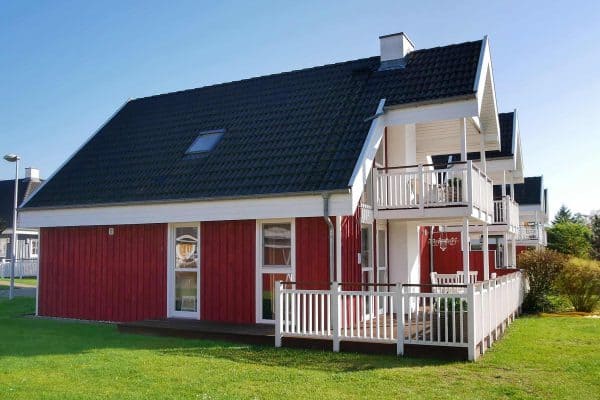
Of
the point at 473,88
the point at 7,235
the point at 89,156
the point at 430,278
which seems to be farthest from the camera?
the point at 7,235

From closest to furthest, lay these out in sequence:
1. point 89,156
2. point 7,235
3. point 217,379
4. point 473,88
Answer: point 217,379 < point 473,88 < point 89,156 < point 7,235

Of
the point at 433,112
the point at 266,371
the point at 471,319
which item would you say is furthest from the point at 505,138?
the point at 266,371

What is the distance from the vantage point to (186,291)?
15031 mm

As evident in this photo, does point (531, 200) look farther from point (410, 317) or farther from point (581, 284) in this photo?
point (410, 317)

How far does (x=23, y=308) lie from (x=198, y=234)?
7730 mm

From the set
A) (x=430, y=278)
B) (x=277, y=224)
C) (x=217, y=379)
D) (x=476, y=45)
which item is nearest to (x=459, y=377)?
(x=217, y=379)

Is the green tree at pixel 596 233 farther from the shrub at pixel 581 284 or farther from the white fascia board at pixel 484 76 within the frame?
the white fascia board at pixel 484 76

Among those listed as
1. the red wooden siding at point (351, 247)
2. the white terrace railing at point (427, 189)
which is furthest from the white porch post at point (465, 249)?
the red wooden siding at point (351, 247)

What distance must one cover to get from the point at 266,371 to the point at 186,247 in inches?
251

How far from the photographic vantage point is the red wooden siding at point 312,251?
13.2m

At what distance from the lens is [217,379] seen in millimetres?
8703

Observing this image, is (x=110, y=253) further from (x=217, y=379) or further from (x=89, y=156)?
(x=217, y=379)

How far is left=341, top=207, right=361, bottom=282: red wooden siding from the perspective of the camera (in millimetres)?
13406

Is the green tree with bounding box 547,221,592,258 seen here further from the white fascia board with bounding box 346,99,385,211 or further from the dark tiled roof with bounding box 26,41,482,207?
the white fascia board with bounding box 346,99,385,211
